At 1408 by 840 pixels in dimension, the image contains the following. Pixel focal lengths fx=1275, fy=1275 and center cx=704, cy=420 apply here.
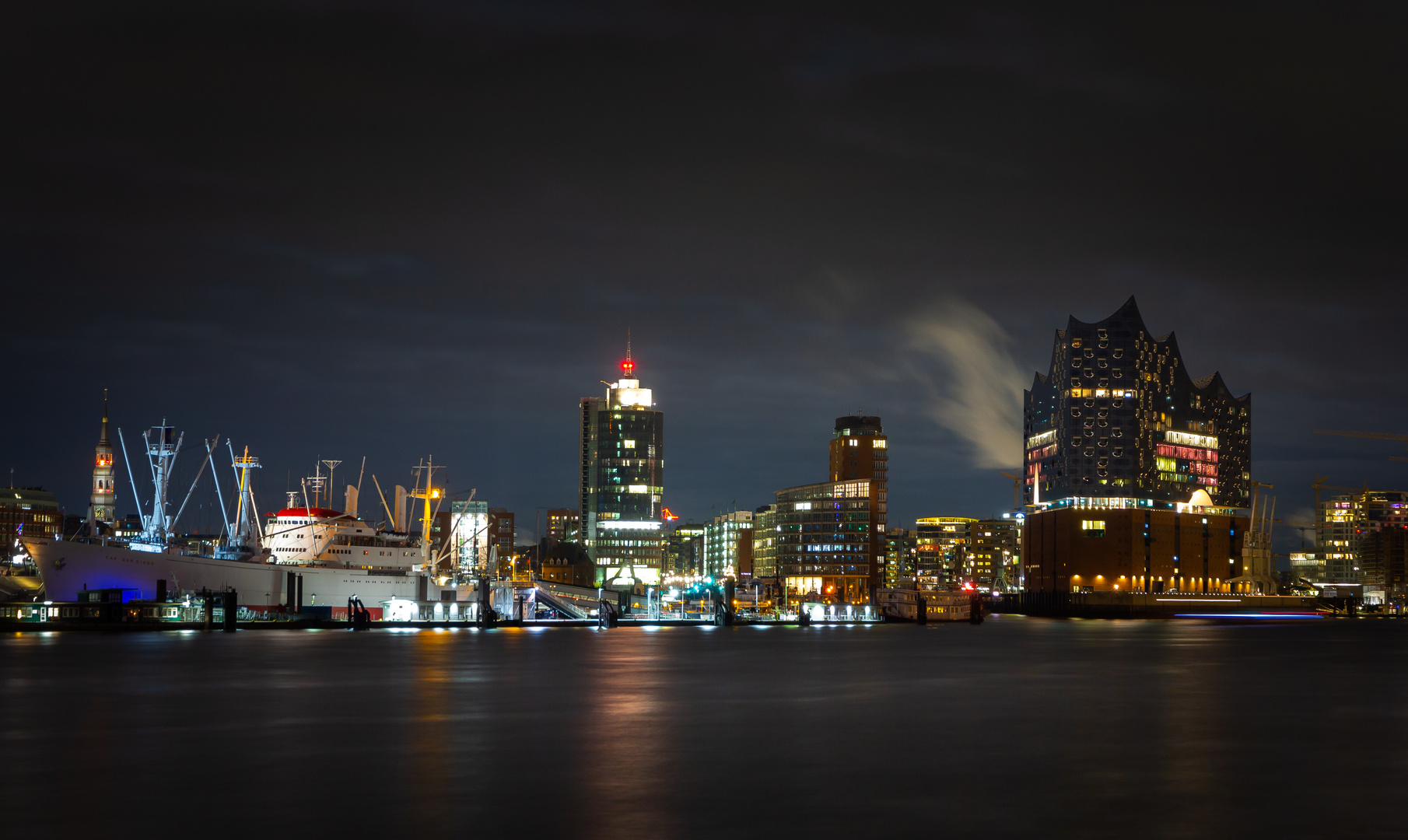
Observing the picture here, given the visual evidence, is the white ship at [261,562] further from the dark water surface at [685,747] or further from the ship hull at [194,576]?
the dark water surface at [685,747]

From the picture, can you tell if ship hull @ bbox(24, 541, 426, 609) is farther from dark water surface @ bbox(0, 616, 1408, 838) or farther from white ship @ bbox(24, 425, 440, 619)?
dark water surface @ bbox(0, 616, 1408, 838)

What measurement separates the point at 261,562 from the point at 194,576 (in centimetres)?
804

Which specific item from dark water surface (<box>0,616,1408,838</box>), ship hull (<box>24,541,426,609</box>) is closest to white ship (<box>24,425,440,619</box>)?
ship hull (<box>24,541,426,609</box>)

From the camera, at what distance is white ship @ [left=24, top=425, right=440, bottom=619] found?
128 metres

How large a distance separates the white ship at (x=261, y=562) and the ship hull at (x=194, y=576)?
8 cm

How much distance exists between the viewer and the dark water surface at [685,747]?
29.3 m

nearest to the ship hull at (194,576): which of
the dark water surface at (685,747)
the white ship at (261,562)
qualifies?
the white ship at (261,562)

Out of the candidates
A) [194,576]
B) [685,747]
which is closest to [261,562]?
[194,576]

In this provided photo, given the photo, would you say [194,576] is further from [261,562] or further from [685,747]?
[685,747]

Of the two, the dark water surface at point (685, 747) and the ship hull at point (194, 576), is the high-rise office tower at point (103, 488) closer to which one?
the ship hull at point (194, 576)

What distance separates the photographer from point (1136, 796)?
3278 cm

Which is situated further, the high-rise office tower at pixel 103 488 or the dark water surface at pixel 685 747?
the high-rise office tower at pixel 103 488

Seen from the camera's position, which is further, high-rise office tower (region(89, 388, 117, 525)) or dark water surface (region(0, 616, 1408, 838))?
high-rise office tower (region(89, 388, 117, 525))

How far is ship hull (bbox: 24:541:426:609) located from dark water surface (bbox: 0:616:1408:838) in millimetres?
46000
